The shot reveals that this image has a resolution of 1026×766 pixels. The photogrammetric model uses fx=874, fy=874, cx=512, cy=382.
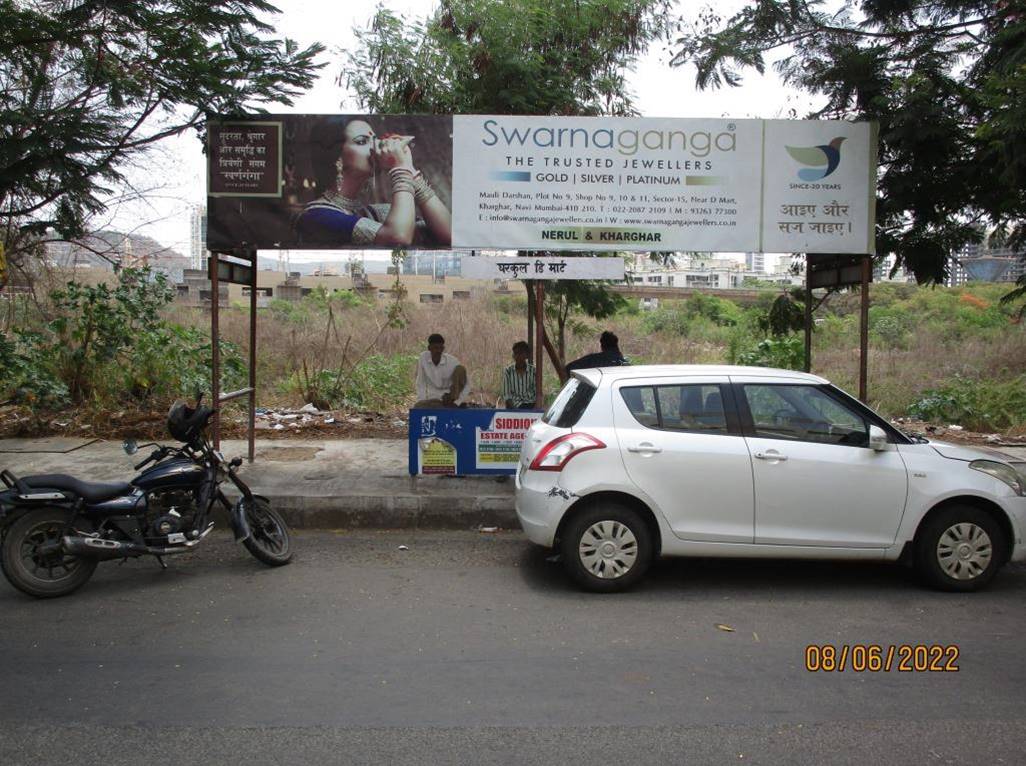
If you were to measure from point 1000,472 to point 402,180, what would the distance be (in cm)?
568

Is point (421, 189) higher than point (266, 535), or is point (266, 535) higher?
point (421, 189)

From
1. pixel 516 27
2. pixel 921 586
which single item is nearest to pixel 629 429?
pixel 921 586

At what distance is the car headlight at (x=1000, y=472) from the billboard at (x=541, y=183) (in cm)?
298

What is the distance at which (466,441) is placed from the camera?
28.4ft

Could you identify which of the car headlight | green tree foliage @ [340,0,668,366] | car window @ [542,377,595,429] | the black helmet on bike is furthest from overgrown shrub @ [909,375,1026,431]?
the black helmet on bike

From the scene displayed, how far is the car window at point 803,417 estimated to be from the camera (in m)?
6.12

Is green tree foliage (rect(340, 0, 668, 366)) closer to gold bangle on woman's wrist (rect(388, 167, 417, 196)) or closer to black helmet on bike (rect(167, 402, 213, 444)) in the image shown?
gold bangle on woman's wrist (rect(388, 167, 417, 196))

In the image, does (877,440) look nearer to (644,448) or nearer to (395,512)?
(644,448)

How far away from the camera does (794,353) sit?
1503 centimetres

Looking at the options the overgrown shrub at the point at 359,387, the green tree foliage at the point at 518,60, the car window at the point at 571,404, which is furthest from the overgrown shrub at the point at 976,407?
the car window at the point at 571,404
